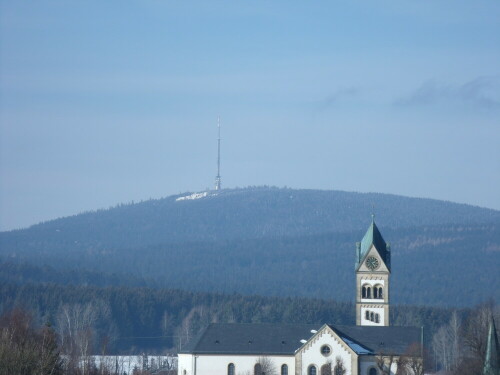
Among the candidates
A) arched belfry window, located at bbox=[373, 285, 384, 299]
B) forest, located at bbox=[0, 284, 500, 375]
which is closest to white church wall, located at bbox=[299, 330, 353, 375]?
arched belfry window, located at bbox=[373, 285, 384, 299]

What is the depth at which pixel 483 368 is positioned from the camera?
8944cm

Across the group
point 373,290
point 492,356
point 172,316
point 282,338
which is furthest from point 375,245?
point 172,316

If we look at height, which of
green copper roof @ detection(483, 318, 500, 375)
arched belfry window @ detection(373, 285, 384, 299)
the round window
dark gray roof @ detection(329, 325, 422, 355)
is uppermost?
arched belfry window @ detection(373, 285, 384, 299)

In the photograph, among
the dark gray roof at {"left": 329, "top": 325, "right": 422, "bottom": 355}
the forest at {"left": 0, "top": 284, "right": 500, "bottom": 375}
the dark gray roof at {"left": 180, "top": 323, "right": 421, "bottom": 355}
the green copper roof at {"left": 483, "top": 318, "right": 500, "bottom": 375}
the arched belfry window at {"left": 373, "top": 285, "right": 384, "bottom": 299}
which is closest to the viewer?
the green copper roof at {"left": 483, "top": 318, "right": 500, "bottom": 375}

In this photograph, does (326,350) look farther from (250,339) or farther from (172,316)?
(172,316)

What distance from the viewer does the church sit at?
111562 mm

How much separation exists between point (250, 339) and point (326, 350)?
6573 millimetres

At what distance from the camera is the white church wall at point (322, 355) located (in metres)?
112

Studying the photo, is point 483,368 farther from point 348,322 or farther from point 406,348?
point 348,322

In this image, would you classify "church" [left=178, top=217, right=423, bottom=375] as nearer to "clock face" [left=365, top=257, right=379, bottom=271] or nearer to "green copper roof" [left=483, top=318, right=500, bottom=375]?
"clock face" [left=365, top=257, right=379, bottom=271]

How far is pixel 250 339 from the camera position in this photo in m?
116

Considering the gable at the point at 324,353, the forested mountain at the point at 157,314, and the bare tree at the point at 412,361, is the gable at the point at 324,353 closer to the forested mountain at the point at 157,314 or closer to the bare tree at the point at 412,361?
Result: the bare tree at the point at 412,361

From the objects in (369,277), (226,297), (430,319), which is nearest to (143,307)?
(226,297)

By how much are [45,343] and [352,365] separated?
118 ft
